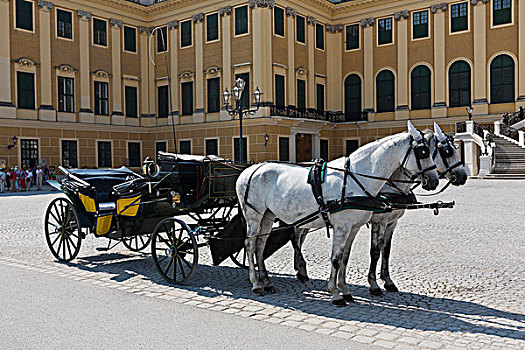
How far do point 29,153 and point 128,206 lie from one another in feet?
92.4

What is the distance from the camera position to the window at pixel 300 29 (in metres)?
37.4

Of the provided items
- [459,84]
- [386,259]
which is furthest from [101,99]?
[386,259]

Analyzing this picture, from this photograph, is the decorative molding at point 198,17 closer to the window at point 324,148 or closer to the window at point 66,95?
the window at point 66,95

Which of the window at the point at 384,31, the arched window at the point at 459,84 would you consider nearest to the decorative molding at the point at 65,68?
the window at the point at 384,31

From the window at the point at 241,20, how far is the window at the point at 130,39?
27.7 feet

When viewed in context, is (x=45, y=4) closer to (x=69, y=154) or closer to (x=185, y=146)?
(x=69, y=154)

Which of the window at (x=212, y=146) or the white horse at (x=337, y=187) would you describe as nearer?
the white horse at (x=337, y=187)

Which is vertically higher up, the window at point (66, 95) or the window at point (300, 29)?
the window at point (300, 29)

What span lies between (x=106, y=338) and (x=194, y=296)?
5.64 feet

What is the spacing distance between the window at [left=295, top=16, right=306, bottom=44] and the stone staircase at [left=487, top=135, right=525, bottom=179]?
14.1m

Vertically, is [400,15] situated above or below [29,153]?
above

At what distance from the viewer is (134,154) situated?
4047cm

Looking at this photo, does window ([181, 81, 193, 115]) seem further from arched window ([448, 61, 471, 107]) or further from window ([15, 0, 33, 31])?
arched window ([448, 61, 471, 107])

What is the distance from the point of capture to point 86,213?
9219 millimetres
